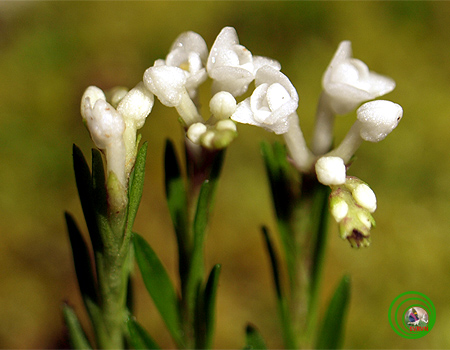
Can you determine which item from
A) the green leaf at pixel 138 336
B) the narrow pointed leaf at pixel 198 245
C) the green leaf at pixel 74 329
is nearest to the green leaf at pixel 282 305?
the narrow pointed leaf at pixel 198 245

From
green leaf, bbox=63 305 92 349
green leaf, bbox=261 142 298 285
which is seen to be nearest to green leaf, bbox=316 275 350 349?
green leaf, bbox=261 142 298 285

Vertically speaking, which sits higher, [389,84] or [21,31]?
[21,31]

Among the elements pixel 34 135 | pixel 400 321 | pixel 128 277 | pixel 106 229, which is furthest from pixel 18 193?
pixel 400 321

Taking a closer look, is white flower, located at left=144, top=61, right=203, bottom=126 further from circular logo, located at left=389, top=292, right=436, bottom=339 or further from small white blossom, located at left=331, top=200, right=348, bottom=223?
circular logo, located at left=389, top=292, right=436, bottom=339

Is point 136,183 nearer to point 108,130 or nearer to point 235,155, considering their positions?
point 108,130

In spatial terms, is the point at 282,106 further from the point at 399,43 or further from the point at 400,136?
the point at 399,43

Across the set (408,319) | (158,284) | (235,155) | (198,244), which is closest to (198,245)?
(198,244)
